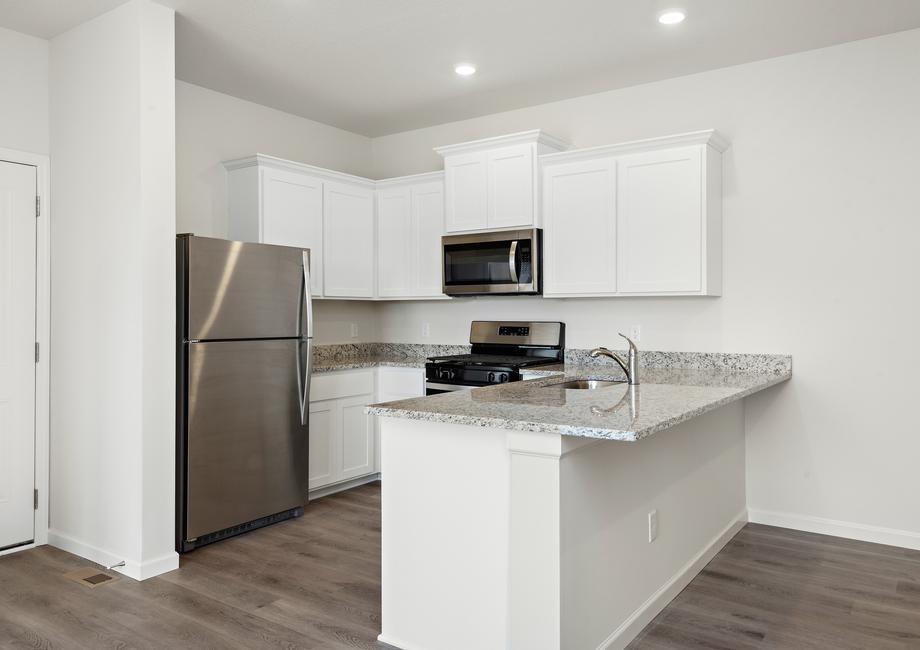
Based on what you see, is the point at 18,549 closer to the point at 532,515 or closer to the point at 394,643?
the point at 394,643

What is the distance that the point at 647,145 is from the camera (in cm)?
391

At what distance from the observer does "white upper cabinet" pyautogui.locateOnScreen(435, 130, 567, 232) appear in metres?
4.33

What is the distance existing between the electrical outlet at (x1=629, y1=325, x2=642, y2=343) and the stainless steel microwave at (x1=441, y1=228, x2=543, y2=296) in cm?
64

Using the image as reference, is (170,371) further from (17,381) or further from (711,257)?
(711,257)

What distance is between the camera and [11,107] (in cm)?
357

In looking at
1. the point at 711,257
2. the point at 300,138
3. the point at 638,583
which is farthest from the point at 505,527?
the point at 300,138

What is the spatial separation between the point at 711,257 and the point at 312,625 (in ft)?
9.17

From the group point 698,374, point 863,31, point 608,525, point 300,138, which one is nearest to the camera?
point 608,525

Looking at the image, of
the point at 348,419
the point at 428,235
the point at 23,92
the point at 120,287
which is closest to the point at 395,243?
the point at 428,235

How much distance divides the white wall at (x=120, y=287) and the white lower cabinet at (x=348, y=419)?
48.1 inches

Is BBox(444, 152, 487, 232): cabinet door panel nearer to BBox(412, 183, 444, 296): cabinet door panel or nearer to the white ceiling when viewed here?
BBox(412, 183, 444, 296): cabinet door panel

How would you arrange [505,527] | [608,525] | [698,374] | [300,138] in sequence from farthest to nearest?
[300,138], [698,374], [608,525], [505,527]

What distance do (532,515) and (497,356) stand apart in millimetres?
2719

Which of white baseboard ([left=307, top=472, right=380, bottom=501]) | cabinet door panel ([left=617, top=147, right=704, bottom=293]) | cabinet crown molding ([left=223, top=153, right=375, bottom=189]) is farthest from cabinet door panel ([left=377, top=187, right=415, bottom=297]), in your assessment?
cabinet door panel ([left=617, top=147, right=704, bottom=293])
